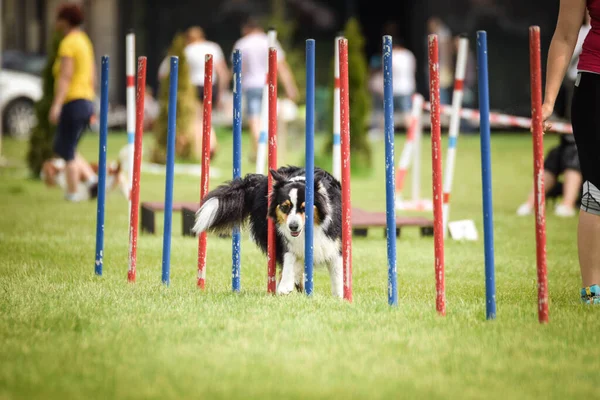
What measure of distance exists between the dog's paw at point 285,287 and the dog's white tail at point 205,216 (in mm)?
544

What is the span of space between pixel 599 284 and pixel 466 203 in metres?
6.36

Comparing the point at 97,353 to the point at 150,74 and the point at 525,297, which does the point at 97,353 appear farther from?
the point at 150,74

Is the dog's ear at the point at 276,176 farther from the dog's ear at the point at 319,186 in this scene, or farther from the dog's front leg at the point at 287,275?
the dog's front leg at the point at 287,275

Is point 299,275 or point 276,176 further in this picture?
point 299,275

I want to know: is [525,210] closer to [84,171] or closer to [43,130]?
[84,171]

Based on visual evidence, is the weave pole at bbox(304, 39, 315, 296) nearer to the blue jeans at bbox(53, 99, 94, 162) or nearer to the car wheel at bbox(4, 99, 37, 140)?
the blue jeans at bbox(53, 99, 94, 162)

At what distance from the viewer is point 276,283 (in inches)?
232

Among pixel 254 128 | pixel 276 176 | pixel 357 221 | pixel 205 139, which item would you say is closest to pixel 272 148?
pixel 276 176

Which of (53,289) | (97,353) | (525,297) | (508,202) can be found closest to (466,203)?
(508,202)

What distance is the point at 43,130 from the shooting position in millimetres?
14477

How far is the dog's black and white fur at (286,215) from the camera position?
17.9 feet

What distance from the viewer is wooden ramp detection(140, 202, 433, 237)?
8195mm

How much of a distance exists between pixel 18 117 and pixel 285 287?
57.3 feet

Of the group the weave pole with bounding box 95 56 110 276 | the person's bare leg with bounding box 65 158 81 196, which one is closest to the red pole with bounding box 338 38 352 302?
the weave pole with bounding box 95 56 110 276
